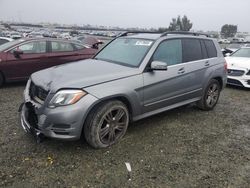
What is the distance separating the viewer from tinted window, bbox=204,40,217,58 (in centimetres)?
589

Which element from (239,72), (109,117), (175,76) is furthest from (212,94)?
(239,72)

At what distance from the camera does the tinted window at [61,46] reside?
8.23 meters

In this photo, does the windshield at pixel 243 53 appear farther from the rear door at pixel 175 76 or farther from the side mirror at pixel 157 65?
the side mirror at pixel 157 65

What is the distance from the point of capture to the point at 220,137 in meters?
4.63

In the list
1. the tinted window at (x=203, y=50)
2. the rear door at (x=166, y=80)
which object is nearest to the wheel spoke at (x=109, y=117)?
the rear door at (x=166, y=80)


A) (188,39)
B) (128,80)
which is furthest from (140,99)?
(188,39)

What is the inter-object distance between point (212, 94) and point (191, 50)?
129cm

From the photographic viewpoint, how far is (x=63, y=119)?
138 inches

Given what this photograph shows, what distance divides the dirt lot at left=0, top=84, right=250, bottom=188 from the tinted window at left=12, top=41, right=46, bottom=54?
10.1ft

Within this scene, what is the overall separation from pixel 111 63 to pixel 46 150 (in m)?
1.80

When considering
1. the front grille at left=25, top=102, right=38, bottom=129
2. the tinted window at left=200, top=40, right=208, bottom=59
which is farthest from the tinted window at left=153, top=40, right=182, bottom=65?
the front grille at left=25, top=102, right=38, bottom=129

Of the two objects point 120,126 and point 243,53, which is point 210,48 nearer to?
point 120,126

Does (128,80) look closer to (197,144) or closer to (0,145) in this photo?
(197,144)

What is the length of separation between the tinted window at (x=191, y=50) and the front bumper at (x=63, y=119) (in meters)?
2.43
